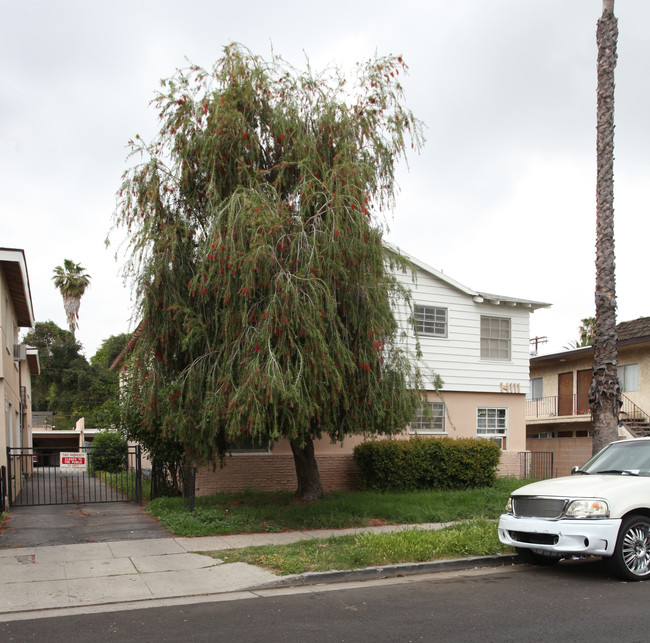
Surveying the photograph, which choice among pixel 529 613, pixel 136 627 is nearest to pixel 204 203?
pixel 136 627

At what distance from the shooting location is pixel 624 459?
962 centimetres

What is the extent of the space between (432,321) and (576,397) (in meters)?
10.9

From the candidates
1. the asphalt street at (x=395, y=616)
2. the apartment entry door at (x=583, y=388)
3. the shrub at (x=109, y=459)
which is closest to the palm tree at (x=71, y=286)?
the shrub at (x=109, y=459)

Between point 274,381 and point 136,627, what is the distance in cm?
436

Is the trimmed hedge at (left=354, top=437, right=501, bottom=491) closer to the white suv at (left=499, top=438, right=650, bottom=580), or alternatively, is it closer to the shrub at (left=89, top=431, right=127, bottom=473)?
the white suv at (left=499, top=438, right=650, bottom=580)

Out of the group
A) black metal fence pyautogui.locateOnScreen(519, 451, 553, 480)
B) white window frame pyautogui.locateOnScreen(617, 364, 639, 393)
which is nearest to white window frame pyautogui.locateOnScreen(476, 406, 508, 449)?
black metal fence pyautogui.locateOnScreen(519, 451, 553, 480)

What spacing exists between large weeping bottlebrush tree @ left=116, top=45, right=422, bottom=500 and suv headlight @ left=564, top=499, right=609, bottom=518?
4.05 m

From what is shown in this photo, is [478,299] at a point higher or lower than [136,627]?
higher

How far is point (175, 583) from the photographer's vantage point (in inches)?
339

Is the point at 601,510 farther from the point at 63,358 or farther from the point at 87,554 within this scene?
the point at 63,358

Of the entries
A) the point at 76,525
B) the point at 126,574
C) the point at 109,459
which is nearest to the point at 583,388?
the point at 109,459

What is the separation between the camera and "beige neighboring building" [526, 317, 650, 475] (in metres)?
23.5

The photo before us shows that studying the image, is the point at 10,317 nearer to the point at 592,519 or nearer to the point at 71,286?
the point at 592,519

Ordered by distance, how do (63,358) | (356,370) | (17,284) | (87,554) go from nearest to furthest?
(87,554) < (356,370) < (17,284) < (63,358)
